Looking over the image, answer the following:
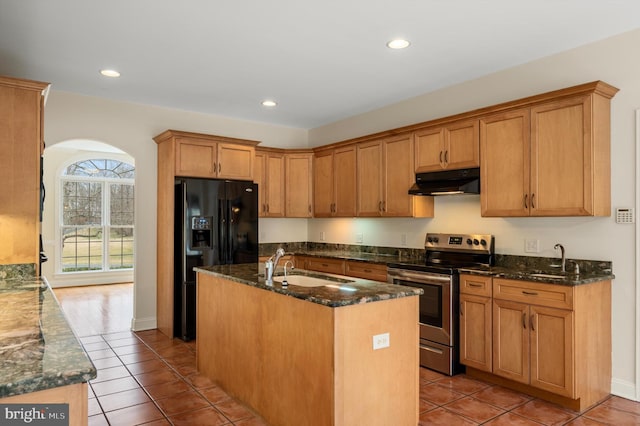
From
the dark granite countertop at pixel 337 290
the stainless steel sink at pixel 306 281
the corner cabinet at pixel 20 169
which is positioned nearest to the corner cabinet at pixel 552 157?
the dark granite countertop at pixel 337 290

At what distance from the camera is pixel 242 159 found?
534 centimetres

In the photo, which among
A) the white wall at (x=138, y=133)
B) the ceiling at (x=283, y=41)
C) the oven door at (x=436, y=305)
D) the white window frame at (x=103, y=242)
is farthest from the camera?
the white window frame at (x=103, y=242)

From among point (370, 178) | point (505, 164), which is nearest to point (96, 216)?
point (370, 178)

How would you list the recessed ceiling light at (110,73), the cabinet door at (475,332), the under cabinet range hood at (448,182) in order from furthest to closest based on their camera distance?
the recessed ceiling light at (110,73) → the under cabinet range hood at (448,182) → the cabinet door at (475,332)

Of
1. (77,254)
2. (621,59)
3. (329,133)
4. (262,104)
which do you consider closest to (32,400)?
(621,59)

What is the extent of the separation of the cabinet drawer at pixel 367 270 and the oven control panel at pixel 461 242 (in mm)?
578

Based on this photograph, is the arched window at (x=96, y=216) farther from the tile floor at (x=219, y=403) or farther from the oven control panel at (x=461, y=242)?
the oven control panel at (x=461, y=242)

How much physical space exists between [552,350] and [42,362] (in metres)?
3.14

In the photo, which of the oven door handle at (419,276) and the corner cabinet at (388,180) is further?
the corner cabinet at (388,180)

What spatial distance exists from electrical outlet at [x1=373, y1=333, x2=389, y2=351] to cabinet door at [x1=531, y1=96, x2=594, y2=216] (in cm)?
188

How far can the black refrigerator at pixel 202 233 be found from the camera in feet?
15.6

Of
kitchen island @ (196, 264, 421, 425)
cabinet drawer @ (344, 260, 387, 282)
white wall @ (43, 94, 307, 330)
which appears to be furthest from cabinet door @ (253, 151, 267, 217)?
kitchen island @ (196, 264, 421, 425)

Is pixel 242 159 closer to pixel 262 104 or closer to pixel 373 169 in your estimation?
pixel 262 104

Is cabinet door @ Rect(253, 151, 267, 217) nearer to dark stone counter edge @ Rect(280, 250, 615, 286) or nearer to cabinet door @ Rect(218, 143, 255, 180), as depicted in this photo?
cabinet door @ Rect(218, 143, 255, 180)
